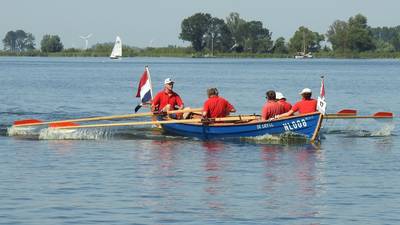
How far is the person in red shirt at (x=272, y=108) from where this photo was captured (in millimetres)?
31766

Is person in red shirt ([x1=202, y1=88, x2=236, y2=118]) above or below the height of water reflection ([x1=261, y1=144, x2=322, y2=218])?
above

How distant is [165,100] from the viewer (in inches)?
1375

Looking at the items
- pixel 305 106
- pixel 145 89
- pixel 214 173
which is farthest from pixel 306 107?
pixel 145 89

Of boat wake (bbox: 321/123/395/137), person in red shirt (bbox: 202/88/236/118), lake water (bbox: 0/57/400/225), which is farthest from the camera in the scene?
boat wake (bbox: 321/123/395/137)

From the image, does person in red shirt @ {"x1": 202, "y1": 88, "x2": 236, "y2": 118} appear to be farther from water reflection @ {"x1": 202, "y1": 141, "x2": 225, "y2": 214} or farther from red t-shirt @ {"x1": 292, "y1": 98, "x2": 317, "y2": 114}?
red t-shirt @ {"x1": 292, "y1": 98, "x2": 317, "y2": 114}

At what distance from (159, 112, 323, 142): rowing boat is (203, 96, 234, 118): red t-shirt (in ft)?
1.06

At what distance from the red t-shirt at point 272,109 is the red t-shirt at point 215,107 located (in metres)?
1.61

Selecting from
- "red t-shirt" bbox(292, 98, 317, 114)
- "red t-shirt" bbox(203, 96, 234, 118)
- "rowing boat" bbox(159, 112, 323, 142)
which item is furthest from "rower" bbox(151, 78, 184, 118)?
"red t-shirt" bbox(292, 98, 317, 114)

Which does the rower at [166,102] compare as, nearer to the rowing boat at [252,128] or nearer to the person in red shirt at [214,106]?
the rowing boat at [252,128]

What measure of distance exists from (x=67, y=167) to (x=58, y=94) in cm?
4136

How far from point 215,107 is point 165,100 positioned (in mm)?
2550

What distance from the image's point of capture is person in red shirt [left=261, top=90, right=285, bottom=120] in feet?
104

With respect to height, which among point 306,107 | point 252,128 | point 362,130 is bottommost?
point 362,130

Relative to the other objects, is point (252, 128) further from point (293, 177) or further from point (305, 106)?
point (293, 177)
